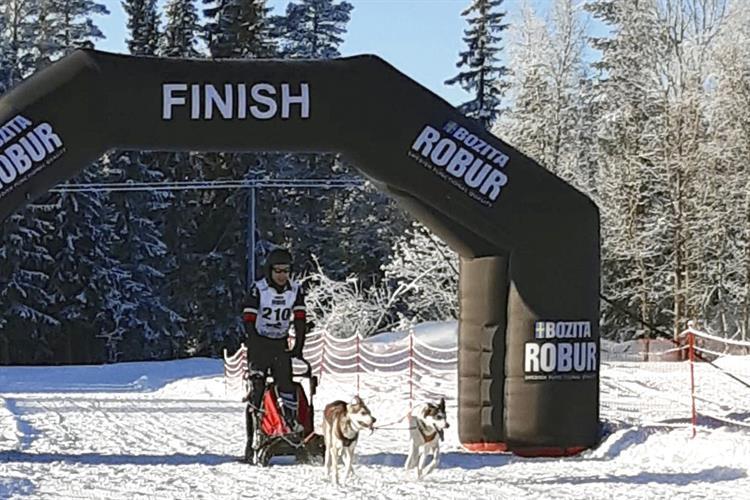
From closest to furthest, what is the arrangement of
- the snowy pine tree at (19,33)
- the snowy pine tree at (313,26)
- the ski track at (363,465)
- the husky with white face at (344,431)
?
1. the ski track at (363,465)
2. the husky with white face at (344,431)
3. the snowy pine tree at (19,33)
4. the snowy pine tree at (313,26)

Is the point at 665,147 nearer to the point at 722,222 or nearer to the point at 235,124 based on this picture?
the point at 722,222

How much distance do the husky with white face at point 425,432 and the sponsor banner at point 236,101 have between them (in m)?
3.12

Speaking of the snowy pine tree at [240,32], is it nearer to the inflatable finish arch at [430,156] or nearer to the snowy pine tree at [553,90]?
the snowy pine tree at [553,90]

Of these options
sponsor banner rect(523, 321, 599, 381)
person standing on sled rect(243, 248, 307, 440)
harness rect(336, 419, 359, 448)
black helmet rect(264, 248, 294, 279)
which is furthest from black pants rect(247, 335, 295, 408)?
sponsor banner rect(523, 321, 599, 381)

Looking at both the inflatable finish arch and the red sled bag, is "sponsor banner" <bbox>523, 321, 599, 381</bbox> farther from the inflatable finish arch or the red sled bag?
the red sled bag

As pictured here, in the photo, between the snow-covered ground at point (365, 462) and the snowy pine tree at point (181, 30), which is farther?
the snowy pine tree at point (181, 30)

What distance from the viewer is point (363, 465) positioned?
10.5 m

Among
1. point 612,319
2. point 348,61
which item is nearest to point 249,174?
point 612,319

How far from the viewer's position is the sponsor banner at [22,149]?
10.5m

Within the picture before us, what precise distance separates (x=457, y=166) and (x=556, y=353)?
76.5 inches

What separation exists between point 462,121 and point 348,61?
120 centimetres

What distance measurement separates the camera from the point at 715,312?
3403cm

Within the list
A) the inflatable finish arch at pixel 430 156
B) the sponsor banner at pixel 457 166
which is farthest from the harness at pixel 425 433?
the sponsor banner at pixel 457 166

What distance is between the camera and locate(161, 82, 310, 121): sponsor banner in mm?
10898
